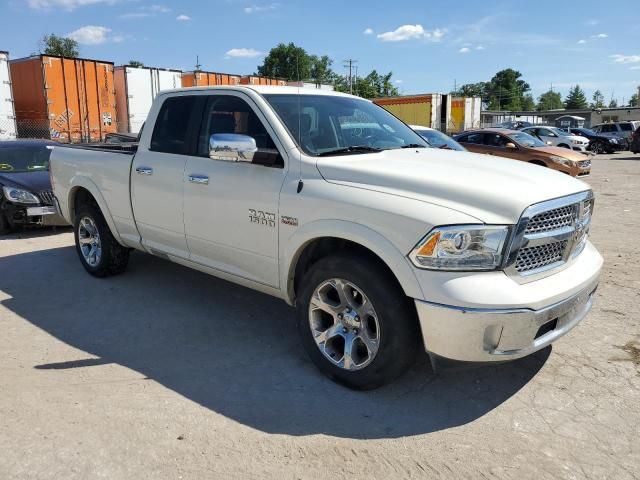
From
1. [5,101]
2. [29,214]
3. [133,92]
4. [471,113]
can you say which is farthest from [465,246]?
[471,113]

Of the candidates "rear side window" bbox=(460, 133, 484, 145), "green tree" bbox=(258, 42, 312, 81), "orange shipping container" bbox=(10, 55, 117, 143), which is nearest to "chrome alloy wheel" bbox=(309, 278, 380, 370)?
"rear side window" bbox=(460, 133, 484, 145)

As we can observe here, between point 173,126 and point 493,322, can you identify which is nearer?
point 493,322

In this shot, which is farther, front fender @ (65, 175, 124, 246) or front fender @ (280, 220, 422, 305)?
front fender @ (65, 175, 124, 246)

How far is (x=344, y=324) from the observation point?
3479mm

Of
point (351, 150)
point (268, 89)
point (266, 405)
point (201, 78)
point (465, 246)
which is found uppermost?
point (201, 78)

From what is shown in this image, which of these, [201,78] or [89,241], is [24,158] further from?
[201,78]

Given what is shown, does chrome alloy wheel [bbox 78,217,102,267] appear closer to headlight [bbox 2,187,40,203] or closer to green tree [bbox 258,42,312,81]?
headlight [bbox 2,187,40,203]

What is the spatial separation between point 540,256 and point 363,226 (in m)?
1.06

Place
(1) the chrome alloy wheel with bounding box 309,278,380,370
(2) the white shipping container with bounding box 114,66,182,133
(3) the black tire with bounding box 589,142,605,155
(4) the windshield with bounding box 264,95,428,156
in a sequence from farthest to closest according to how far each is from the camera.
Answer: (3) the black tire with bounding box 589,142,605,155 < (2) the white shipping container with bounding box 114,66,182,133 < (4) the windshield with bounding box 264,95,428,156 < (1) the chrome alloy wheel with bounding box 309,278,380,370

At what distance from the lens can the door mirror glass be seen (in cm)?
374

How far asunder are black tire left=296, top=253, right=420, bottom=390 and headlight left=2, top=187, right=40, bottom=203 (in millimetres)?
6389

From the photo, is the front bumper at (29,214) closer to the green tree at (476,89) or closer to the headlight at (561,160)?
the headlight at (561,160)

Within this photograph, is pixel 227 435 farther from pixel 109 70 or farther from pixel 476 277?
pixel 109 70

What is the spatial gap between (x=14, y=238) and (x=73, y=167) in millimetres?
3094
